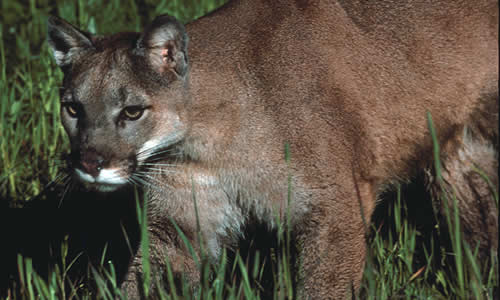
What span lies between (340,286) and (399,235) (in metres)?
0.53

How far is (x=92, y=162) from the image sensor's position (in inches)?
137

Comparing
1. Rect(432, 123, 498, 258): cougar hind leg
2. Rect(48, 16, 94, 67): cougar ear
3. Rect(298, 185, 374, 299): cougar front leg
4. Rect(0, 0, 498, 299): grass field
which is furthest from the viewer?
Rect(432, 123, 498, 258): cougar hind leg

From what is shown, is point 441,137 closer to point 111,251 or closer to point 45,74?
point 111,251

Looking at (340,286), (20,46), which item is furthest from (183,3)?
(340,286)

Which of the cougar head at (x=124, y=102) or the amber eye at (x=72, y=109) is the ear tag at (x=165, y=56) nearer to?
the cougar head at (x=124, y=102)

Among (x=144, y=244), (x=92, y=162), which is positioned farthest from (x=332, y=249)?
(x=92, y=162)

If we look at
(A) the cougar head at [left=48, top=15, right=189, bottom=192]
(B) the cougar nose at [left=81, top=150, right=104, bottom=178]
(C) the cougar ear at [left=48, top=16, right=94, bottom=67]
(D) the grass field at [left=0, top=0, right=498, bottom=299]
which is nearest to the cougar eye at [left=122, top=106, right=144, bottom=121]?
(A) the cougar head at [left=48, top=15, right=189, bottom=192]

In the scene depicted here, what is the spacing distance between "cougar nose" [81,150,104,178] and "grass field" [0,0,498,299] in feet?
1.62

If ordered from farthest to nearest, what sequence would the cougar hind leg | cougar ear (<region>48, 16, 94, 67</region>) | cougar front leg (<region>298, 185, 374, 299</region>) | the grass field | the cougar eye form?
the cougar hind leg < cougar ear (<region>48, 16, 94, 67</region>) < cougar front leg (<region>298, 185, 374, 299</region>) < the cougar eye < the grass field

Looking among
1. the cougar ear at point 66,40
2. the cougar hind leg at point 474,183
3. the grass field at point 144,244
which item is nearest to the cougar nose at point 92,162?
the grass field at point 144,244

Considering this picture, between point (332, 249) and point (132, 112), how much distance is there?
117 cm

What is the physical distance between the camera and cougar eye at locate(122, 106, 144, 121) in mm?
3590

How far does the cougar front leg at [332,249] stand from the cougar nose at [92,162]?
1035 mm

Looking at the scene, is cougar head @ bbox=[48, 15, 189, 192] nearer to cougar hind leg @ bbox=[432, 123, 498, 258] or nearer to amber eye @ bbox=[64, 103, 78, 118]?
amber eye @ bbox=[64, 103, 78, 118]
